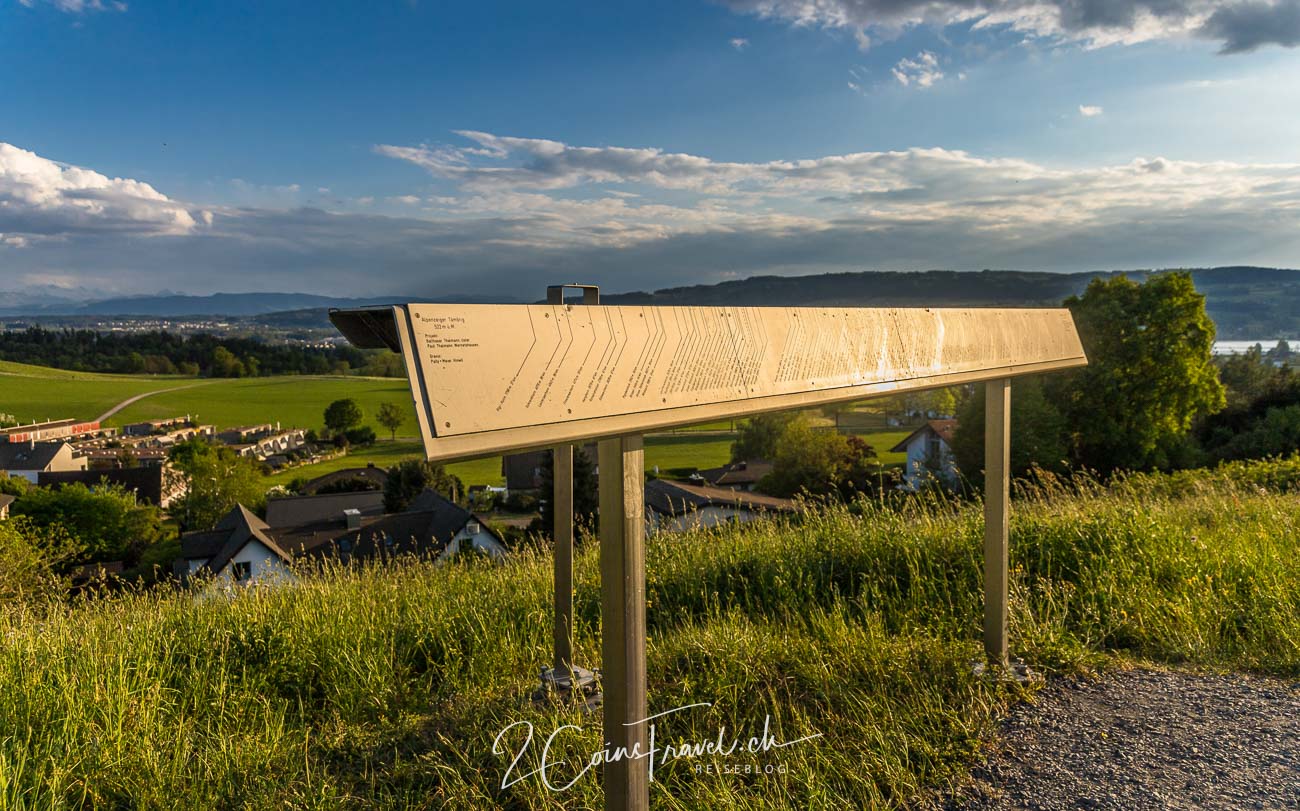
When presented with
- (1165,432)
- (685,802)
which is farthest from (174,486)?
(685,802)

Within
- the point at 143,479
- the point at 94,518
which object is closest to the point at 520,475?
the point at 94,518

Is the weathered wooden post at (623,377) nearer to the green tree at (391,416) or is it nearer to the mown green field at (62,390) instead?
the green tree at (391,416)

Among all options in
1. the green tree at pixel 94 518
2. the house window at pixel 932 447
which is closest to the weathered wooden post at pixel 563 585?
the house window at pixel 932 447

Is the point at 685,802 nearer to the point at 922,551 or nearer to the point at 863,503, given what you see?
the point at 922,551

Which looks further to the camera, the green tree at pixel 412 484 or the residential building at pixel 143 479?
the residential building at pixel 143 479

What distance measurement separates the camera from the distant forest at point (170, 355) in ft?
317

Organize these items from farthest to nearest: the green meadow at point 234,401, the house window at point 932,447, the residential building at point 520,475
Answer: the green meadow at point 234,401 → the residential building at point 520,475 → the house window at point 932,447

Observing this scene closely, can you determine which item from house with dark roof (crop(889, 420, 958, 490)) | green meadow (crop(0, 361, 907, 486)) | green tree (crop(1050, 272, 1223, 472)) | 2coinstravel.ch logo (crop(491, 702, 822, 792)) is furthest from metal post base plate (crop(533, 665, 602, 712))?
green meadow (crop(0, 361, 907, 486))

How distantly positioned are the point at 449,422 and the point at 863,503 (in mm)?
5232

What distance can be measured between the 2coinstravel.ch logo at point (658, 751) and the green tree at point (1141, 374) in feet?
80.6

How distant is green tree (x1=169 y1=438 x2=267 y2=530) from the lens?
181 feet

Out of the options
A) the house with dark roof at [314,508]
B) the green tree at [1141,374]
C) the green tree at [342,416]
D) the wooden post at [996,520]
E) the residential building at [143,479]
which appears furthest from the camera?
the green tree at [342,416]

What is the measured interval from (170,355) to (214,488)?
59.5 meters

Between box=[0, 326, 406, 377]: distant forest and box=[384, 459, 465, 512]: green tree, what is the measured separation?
4564cm
